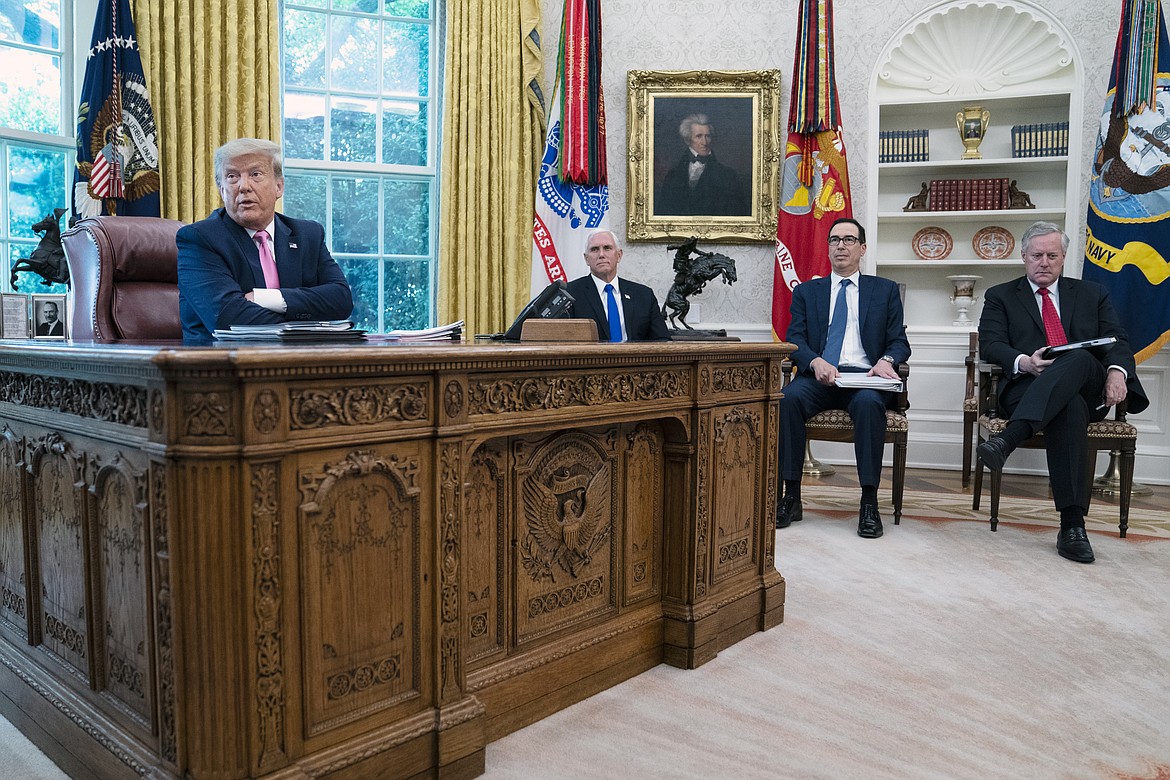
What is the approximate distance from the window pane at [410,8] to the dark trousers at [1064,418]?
13.3 feet

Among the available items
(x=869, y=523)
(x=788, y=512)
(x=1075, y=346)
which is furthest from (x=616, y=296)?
(x=1075, y=346)

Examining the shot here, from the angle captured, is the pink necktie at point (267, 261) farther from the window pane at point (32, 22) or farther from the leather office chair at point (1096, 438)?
the leather office chair at point (1096, 438)

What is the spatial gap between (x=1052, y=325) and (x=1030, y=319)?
0.36 ft

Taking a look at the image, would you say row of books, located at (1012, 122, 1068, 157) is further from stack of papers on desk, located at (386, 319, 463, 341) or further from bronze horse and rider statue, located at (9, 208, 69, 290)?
bronze horse and rider statue, located at (9, 208, 69, 290)

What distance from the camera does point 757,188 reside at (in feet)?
18.4

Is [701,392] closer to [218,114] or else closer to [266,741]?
[266,741]

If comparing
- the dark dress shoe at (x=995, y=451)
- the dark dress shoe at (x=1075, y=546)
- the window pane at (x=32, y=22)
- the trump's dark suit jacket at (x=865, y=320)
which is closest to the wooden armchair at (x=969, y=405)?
the trump's dark suit jacket at (x=865, y=320)

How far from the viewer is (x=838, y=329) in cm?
424

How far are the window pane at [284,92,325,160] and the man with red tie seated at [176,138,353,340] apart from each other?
2633 mm

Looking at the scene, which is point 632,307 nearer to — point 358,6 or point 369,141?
point 369,141

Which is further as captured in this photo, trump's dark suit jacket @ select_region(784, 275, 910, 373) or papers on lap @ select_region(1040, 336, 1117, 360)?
trump's dark suit jacket @ select_region(784, 275, 910, 373)

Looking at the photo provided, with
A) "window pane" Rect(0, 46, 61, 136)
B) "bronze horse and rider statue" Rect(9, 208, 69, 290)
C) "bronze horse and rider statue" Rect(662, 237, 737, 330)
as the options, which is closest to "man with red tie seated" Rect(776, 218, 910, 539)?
"bronze horse and rider statue" Rect(662, 237, 737, 330)

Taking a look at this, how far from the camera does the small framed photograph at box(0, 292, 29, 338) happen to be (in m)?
3.83

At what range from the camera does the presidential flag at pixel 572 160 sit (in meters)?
5.30
